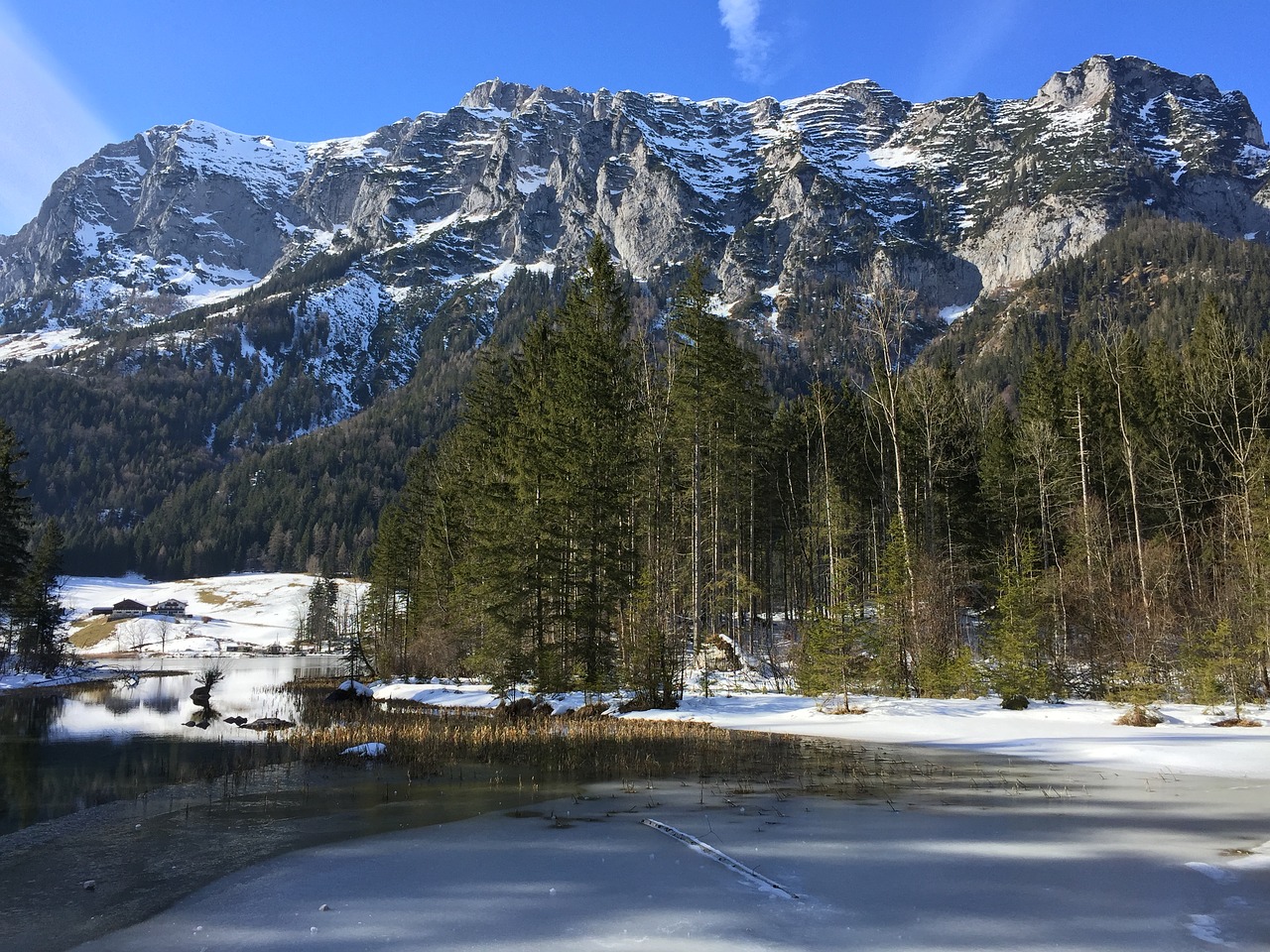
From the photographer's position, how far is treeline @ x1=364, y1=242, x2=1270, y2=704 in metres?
24.9

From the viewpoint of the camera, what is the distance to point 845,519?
40.3 metres

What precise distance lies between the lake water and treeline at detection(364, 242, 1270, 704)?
29.9 ft

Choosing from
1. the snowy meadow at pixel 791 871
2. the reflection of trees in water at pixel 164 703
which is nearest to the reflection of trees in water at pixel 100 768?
the snowy meadow at pixel 791 871

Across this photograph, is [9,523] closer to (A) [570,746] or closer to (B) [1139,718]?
(A) [570,746]

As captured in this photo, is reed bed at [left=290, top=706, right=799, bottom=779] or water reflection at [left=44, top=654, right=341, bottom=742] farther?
water reflection at [left=44, top=654, right=341, bottom=742]

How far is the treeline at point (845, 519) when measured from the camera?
24.9 meters

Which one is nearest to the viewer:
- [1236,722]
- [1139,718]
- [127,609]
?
[1236,722]

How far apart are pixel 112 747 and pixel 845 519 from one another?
110ft

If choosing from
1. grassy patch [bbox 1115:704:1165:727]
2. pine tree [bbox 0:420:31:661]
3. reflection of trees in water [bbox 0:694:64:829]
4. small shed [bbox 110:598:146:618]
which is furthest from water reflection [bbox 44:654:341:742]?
small shed [bbox 110:598:146:618]

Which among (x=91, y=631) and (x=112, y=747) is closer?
(x=112, y=747)

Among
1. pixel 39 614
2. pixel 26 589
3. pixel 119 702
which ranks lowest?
pixel 119 702

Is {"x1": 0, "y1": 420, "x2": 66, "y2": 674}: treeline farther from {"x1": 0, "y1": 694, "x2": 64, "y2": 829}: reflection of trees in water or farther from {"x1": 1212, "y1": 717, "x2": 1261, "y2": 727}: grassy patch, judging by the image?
{"x1": 1212, "y1": 717, "x2": 1261, "y2": 727}: grassy patch

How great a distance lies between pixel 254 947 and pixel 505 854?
125 inches

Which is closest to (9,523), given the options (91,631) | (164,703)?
(164,703)
